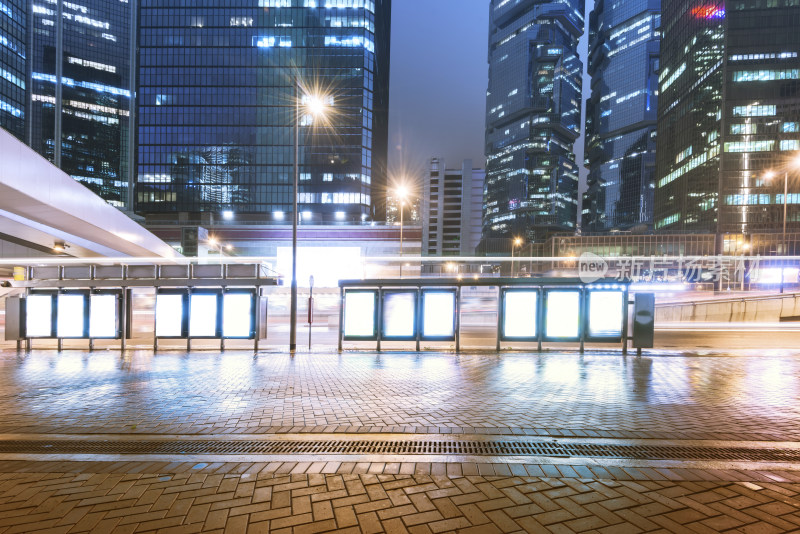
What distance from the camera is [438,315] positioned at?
11.2 meters

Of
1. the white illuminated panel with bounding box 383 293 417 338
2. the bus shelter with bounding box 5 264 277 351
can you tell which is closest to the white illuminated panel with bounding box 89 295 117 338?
the bus shelter with bounding box 5 264 277 351

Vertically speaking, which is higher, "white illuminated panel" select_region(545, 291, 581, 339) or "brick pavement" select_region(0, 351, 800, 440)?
"white illuminated panel" select_region(545, 291, 581, 339)

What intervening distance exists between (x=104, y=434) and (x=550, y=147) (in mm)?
192270

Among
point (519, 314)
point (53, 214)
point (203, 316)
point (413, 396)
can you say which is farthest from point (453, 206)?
point (413, 396)

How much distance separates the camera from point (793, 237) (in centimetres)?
6812

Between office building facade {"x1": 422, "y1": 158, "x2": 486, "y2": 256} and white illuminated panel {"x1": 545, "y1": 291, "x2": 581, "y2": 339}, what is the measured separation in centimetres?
16734

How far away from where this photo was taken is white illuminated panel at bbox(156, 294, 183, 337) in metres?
11.5

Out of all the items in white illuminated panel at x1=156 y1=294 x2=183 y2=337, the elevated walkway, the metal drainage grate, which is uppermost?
the elevated walkway

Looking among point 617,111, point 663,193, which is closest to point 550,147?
point 617,111

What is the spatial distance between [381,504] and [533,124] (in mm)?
193695

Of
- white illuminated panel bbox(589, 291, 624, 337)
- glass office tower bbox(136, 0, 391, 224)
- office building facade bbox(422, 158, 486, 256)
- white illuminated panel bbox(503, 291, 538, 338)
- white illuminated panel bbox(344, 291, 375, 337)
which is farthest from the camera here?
office building facade bbox(422, 158, 486, 256)

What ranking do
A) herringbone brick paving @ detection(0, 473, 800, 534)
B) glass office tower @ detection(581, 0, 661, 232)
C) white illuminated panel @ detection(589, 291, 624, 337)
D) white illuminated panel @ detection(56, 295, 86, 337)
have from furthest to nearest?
glass office tower @ detection(581, 0, 661, 232), white illuminated panel @ detection(56, 295, 86, 337), white illuminated panel @ detection(589, 291, 624, 337), herringbone brick paving @ detection(0, 473, 800, 534)

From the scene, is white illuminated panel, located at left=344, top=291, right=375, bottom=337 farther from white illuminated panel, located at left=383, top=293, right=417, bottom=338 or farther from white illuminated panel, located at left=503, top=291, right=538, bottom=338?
white illuminated panel, located at left=503, top=291, right=538, bottom=338

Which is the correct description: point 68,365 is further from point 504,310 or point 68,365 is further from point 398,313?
point 504,310
